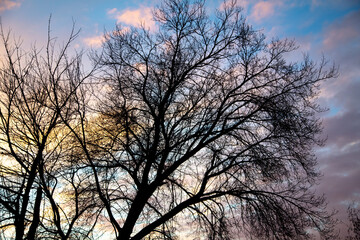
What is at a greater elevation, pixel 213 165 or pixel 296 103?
pixel 296 103

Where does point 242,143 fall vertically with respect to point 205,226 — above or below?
above

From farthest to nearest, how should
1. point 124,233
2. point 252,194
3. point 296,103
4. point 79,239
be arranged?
point 296,103
point 252,194
point 124,233
point 79,239

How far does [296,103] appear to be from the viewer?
8.50 meters

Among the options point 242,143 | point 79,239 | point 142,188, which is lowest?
point 79,239

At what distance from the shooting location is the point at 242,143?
8.45m

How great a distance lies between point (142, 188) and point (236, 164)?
2.97m

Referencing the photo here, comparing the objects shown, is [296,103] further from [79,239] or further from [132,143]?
[79,239]

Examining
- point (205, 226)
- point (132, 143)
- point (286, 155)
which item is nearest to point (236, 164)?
Result: point (286, 155)

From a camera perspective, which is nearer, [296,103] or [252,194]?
[252,194]

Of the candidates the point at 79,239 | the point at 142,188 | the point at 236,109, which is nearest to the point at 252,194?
the point at 236,109

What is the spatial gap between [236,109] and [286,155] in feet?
6.82

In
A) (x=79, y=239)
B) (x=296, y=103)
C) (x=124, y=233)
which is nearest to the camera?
(x=79, y=239)

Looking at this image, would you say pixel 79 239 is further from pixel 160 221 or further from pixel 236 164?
pixel 236 164

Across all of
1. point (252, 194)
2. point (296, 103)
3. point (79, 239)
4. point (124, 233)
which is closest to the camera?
point (79, 239)
